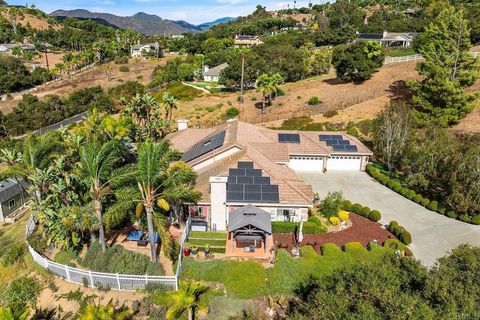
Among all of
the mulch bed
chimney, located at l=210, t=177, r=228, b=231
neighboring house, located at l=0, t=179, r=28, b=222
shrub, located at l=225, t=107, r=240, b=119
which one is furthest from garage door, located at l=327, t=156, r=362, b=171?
neighboring house, located at l=0, t=179, r=28, b=222

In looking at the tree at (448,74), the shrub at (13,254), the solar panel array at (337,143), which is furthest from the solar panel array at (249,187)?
the tree at (448,74)

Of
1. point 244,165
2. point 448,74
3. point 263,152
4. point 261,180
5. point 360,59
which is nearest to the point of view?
point 261,180

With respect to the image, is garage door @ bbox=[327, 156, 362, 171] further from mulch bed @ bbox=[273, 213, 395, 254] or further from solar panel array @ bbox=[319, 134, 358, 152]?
mulch bed @ bbox=[273, 213, 395, 254]

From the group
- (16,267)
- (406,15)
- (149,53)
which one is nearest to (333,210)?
(16,267)

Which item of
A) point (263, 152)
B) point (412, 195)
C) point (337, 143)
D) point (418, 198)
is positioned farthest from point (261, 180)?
point (418, 198)

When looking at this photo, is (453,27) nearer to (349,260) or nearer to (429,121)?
(429,121)

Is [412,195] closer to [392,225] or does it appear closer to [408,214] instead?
[408,214]
